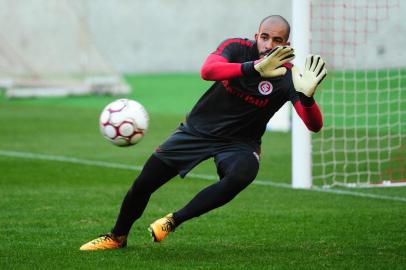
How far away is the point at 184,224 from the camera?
8.05 m

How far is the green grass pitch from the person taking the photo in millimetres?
6402

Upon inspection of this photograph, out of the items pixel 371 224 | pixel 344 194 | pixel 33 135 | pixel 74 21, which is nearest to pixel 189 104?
pixel 74 21

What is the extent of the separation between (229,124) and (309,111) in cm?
61

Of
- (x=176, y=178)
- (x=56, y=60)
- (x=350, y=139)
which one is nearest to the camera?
(x=176, y=178)

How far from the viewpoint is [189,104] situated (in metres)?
21.2

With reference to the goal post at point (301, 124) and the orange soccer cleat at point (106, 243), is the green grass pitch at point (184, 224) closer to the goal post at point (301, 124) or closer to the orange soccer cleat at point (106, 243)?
the orange soccer cleat at point (106, 243)

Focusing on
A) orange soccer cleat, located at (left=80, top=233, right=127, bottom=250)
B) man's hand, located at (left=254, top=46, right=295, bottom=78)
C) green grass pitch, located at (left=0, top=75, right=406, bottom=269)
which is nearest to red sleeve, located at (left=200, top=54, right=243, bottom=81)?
man's hand, located at (left=254, top=46, right=295, bottom=78)

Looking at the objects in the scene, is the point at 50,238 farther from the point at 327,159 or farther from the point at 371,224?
the point at 327,159

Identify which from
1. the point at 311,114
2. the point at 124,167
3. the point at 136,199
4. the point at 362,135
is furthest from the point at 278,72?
the point at 362,135

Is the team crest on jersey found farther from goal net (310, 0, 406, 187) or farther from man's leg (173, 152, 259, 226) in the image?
goal net (310, 0, 406, 187)

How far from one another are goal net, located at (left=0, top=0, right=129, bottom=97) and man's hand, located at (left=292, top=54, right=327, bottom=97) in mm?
17530

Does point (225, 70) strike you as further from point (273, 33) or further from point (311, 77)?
point (311, 77)

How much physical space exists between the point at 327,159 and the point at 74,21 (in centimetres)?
1275

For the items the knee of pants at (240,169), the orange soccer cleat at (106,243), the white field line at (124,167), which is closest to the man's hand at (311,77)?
the knee of pants at (240,169)
